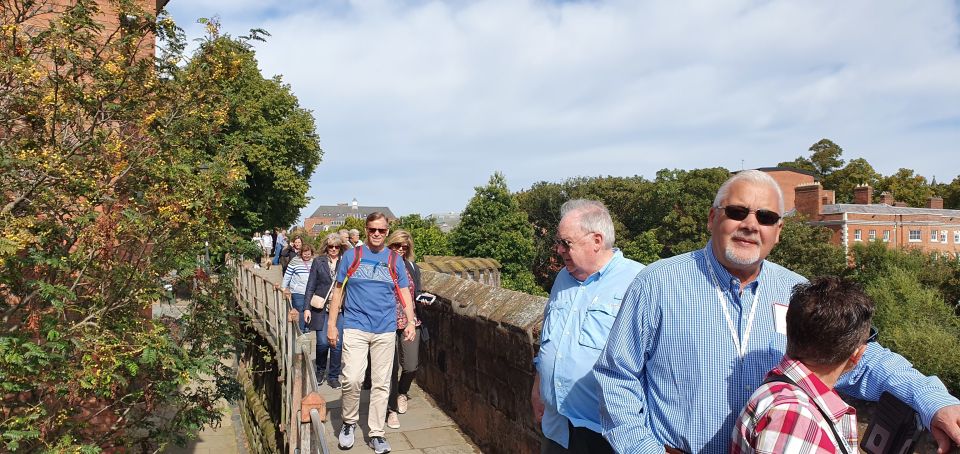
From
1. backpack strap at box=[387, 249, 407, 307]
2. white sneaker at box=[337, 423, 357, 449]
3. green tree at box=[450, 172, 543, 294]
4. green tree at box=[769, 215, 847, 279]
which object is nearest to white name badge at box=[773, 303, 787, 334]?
backpack strap at box=[387, 249, 407, 307]

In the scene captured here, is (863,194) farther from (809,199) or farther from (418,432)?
(418,432)

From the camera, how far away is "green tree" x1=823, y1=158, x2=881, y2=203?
3027 inches

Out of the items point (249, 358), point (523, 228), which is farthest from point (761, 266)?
point (523, 228)

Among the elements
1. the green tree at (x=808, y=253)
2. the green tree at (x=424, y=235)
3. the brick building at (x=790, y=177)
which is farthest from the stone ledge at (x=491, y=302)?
the brick building at (x=790, y=177)

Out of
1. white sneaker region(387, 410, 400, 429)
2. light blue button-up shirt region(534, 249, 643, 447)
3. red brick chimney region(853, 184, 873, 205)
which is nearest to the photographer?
light blue button-up shirt region(534, 249, 643, 447)

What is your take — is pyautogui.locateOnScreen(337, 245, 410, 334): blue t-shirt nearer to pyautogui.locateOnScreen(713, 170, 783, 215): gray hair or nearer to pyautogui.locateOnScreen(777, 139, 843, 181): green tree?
pyautogui.locateOnScreen(713, 170, 783, 215): gray hair

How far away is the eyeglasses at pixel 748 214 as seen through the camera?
2.29m

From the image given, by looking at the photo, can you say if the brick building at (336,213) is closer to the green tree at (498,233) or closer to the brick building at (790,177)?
the brick building at (790,177)

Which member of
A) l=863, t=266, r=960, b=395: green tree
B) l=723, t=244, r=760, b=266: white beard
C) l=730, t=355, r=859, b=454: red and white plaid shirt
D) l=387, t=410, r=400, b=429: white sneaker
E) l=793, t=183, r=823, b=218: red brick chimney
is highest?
l=793, t=183, r=823, b=218: red brick chimney

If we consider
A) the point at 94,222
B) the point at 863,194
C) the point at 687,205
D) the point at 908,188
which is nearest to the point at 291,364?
the point at 94,222

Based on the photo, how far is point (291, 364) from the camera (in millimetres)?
6688

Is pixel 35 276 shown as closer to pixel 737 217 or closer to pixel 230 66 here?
pixel 230 66

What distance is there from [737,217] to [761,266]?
0.21 metres

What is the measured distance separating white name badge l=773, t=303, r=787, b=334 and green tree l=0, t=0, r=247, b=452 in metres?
3.46
